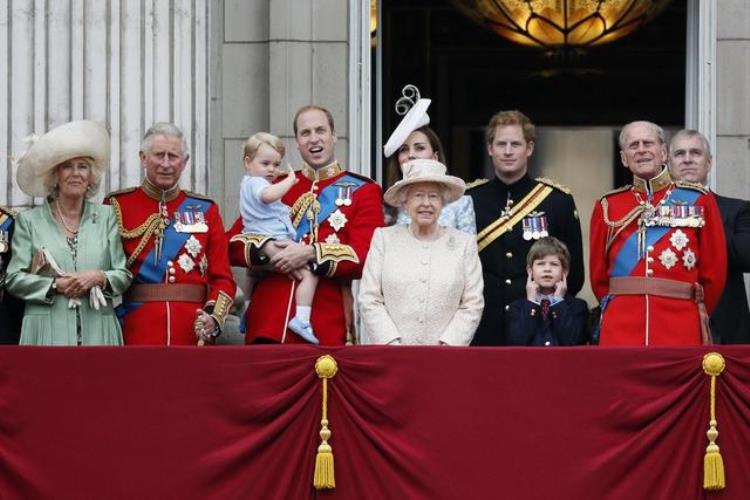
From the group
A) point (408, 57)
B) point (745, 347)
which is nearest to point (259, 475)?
point (745, 347)

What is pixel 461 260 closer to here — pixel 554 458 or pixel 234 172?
pixel 554 458

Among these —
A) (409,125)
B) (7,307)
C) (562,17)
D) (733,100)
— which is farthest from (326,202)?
(562,17)

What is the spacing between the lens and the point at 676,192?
39.4ft

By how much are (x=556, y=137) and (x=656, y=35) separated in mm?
1403

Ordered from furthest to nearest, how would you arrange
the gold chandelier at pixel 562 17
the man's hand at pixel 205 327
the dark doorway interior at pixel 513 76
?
1. the dark doorway interior at pixel 513 76
2. the gold chandelier at pixel 562 17
3. the man's hand at pixel 205 327

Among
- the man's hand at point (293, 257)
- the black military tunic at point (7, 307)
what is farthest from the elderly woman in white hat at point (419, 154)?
the black military tunic at point (7, 307)

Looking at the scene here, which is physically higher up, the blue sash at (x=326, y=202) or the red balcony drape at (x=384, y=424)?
the blue sash at (x=326, y=202)

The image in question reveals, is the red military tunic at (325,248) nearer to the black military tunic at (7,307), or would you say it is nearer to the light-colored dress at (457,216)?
the light-colored dress at (457,216)

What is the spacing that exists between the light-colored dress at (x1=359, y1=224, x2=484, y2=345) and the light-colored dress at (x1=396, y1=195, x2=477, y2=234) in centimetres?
56

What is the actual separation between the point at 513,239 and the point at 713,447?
1.98 meters

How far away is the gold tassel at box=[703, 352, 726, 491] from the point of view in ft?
35.4

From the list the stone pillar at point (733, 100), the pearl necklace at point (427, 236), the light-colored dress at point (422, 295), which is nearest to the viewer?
the light-colored dress at point (422, 295)

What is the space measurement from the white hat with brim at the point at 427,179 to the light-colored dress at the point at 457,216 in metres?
0.39

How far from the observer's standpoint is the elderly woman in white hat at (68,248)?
11.6m
